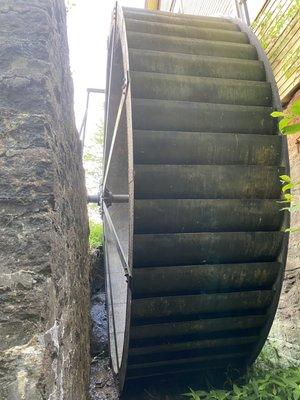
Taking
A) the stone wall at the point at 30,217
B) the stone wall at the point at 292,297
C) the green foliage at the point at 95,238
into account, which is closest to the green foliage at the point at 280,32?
the stone wall at the point at 292,297

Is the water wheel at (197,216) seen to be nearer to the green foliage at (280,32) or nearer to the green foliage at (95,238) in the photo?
the green foliage at (280,32)

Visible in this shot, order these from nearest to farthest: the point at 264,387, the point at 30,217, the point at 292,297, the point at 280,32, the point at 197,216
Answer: the point at 30,217 → the point at 264,387 → the point at 197,216 → the point at 292,297 → the point at 280,32

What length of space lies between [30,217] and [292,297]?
2886mm

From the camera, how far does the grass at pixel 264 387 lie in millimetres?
2492

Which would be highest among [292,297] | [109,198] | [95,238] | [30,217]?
[109,198]

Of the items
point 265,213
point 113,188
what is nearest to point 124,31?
point 265,213

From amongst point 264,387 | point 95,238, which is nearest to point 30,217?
point 264,387

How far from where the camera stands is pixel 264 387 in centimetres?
257

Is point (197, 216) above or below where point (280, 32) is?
below

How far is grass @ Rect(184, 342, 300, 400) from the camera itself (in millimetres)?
2492

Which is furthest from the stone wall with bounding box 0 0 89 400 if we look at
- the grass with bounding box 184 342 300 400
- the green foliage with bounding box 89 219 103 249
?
the green foliage with bounding box 89 219 103 249

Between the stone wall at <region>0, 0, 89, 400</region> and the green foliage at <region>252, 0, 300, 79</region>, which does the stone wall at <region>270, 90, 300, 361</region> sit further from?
the stone wall at <region>0, 0, 89, 400</region>

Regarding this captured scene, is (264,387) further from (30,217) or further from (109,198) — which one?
(109,198)

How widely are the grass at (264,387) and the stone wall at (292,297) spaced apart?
0.21 m
